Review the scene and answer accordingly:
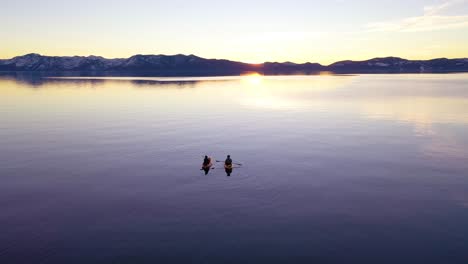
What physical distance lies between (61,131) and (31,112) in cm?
3751

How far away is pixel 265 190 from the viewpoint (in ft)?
128

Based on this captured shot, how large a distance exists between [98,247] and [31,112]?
299ft

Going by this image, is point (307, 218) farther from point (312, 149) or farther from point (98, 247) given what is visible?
point (312, 149)

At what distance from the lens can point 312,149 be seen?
5834 cm

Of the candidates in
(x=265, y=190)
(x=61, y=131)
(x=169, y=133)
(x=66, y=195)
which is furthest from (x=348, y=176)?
(x=61, y=131)

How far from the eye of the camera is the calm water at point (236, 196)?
26750mm

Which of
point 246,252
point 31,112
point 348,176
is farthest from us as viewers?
point 31,112

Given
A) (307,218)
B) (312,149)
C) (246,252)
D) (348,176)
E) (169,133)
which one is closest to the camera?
(246,252)

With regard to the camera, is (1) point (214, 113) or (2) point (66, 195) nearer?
(2) point (66, 195)

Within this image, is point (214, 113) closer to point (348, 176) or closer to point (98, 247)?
point (348, 176)

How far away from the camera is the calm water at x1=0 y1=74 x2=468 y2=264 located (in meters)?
26.8

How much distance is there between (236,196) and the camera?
1470 inches

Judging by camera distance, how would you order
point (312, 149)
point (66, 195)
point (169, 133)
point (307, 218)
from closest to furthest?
point (307, 218) < point (66, 195) < point (312, 149) < point (169, 133)

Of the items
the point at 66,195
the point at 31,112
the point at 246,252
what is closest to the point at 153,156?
the point at 66,195
